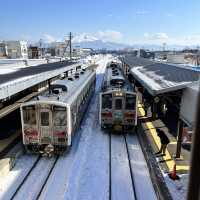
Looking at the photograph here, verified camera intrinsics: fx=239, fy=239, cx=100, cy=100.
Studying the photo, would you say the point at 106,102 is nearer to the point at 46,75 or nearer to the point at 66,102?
the point at 66,102

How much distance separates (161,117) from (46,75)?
8290 millimetres

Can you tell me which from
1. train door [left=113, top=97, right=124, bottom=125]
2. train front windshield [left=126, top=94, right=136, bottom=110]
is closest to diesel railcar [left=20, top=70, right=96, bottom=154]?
train door [left=113, top=97, right=124, bottom=125]

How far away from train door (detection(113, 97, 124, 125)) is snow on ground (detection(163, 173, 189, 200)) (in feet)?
16.1

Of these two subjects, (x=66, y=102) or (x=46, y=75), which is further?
(x=46, y=75)

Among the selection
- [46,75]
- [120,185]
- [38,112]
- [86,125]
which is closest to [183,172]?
[120,185]

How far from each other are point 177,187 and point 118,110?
5.95 meters

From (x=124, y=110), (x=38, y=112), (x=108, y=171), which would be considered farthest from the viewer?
(x=124, y=110)

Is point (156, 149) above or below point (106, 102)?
below

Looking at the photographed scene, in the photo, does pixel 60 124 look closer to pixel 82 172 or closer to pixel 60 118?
pixel 60 118

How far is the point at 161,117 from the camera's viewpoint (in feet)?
54.6

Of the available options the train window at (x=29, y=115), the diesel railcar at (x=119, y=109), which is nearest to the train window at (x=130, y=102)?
the diesel railcar at (x=119, y=109)

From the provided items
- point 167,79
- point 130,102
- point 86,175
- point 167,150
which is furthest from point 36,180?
point 167,79

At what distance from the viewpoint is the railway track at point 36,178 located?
779 centimetres

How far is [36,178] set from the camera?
8.80 m
